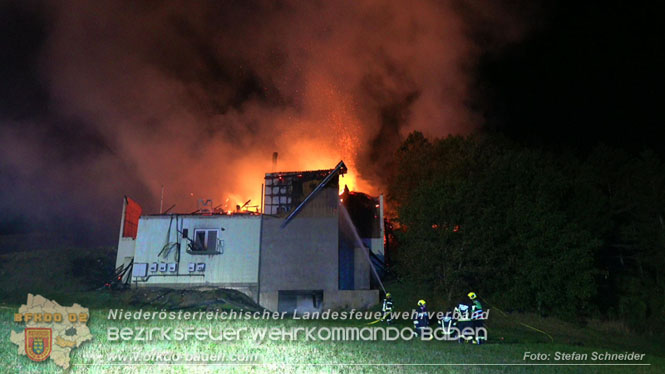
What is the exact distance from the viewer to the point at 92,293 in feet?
96.9

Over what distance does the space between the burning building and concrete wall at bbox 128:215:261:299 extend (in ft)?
0.20

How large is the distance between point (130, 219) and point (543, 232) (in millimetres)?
27609

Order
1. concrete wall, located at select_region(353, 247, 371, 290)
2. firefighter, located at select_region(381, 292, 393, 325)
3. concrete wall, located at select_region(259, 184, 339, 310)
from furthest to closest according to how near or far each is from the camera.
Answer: concrete wall, located at select_region(353, 247, 371, 290) < concrete wall, located at select_region(259, 184, 339, 310) < firefighter, located at select_region(381, 292, 393, 325)

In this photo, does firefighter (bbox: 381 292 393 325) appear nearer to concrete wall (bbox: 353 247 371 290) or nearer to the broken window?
concrete wall (bbox: 353 247 371 290)

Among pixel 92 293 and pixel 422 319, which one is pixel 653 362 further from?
pixel 92 293

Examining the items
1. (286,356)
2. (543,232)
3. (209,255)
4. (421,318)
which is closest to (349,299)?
(209,255)

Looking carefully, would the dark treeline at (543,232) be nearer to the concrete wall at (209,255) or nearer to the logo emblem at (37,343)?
the concrete wall at (209,255)

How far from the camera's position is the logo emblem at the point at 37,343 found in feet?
31.2

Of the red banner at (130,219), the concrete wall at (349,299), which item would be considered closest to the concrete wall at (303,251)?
the concrete wall at (349,299)

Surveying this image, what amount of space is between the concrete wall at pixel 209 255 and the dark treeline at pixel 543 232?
9.38 meters

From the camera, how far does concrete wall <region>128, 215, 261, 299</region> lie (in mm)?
30312

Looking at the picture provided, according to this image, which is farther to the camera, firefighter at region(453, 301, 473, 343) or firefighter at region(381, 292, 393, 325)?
firefighter at region(381, 292, 393, 325)

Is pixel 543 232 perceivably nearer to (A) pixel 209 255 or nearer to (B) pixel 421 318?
(B) pixel 421 318

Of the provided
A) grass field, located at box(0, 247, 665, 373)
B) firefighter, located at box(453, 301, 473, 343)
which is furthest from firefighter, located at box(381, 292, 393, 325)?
grass field, located at box(0, 247, 665, 373)
